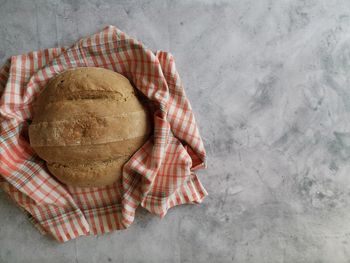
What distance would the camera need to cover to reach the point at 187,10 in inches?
54.8

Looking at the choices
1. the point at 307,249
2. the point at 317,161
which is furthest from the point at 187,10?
the point at 307,249

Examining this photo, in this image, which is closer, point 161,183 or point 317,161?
point 161,183

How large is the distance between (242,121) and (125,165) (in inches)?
22.2

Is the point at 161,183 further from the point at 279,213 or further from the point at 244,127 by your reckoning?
the point at 279,213

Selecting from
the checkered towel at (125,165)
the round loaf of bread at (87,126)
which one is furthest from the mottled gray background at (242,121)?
the round loaf of bread at (87,126)

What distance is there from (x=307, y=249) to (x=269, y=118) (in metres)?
0.64

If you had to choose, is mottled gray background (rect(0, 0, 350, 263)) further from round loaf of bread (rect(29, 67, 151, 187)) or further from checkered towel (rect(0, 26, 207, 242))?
round loaf of bread (rect(29, 67, 151, 187))

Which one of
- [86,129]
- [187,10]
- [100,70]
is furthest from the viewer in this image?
[187,10]

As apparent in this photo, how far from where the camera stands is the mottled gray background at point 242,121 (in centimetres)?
138

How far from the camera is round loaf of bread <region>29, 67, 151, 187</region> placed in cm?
109

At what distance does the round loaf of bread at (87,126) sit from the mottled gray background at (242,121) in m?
0.31

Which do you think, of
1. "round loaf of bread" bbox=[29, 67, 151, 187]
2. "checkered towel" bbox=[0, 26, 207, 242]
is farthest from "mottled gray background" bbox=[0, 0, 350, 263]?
"round loaf of bread" bbox=[29, 67, 151, 187]

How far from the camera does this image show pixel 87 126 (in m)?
1.08

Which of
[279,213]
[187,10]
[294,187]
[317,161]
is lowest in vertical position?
[279,213]
